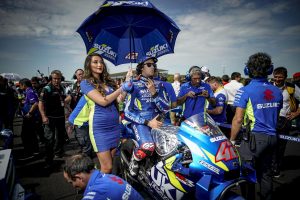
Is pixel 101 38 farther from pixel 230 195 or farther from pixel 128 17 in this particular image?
pixel 230 195

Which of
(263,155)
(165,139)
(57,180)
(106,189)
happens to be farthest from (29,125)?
(263,155)

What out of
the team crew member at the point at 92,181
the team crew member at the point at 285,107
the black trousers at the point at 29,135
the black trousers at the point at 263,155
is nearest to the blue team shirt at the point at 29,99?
the black trousers at the point at 29,135

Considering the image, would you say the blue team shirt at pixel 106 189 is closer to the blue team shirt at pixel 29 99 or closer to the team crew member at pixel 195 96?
the team crew member at pixel 195 96

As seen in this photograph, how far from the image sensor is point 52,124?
17.6 ft

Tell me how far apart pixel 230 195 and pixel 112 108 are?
1.96 meters

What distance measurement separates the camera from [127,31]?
13.6ft

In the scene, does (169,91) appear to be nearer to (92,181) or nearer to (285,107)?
(92,181)

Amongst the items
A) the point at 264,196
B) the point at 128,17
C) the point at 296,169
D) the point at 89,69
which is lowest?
the point at 296,169

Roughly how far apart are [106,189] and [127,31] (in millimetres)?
3230

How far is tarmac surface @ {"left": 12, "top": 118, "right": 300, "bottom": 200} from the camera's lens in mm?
3865

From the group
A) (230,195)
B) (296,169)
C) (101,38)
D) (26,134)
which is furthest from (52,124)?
(296,169)

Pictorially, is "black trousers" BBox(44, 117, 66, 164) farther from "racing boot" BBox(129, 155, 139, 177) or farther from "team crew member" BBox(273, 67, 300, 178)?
"team crew member" BBox(273, 67, 300, 178)

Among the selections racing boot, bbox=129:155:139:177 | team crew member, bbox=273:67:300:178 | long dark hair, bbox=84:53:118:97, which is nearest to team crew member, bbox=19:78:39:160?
long dark hair, bbox=84:53:118:97

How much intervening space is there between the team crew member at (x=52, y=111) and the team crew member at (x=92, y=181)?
3762 millimetres
